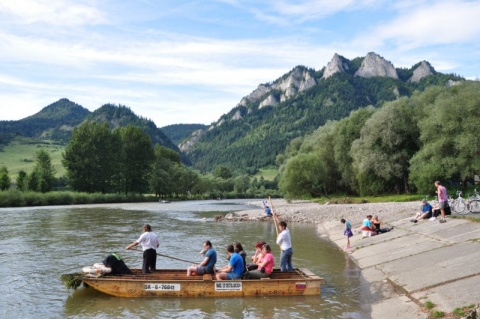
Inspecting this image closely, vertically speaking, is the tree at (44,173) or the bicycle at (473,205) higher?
the tree at (44,173)

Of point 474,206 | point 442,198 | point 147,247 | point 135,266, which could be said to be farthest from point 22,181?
point 442,198

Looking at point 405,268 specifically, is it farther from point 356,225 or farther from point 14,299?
point 356,225

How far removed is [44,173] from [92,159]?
13.8m

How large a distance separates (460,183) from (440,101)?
12.3 m

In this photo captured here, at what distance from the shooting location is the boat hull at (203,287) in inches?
693

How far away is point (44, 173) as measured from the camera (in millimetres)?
113312

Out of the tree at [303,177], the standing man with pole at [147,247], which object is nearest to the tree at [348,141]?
the tree at [303,177]

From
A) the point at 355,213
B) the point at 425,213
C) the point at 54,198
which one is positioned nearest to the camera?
the point at 425,213

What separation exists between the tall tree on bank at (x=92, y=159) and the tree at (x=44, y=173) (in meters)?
6.13

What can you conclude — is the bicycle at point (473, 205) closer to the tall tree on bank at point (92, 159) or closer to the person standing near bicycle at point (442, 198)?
the person standing near bicycle at point (442, 198)

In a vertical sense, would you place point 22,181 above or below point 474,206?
above

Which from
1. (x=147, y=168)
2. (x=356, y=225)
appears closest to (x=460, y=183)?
(x=356, y=225)

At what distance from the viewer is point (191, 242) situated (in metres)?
35.1

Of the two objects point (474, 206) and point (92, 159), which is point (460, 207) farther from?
point (92, 159)
